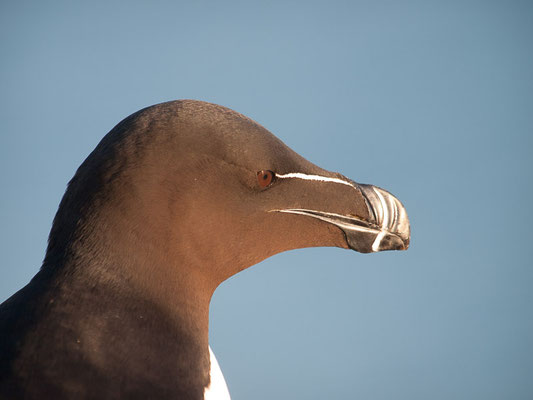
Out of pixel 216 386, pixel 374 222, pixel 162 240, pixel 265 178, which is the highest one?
pixel 265 178

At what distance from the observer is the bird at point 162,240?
2.94 m

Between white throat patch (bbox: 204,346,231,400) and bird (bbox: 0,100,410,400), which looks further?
white throat patch (bbox: 204,346,231,400)

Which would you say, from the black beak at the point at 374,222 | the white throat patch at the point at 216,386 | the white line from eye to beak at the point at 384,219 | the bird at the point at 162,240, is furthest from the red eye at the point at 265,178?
the white throat patch at the point at 216,386

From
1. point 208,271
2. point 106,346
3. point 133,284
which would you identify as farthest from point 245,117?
point 106,346

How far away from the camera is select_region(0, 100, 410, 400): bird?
9.64 feet

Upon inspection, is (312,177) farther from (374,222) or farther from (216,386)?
(216,386)

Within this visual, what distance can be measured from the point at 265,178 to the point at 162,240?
0.81 metres

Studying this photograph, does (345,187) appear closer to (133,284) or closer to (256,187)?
(256,187)

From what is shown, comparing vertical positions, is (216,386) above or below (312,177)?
below

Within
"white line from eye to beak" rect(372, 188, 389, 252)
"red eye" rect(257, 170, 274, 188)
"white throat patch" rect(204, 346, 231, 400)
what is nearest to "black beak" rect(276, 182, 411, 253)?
"white line from eye to beak" rect(372, 188, 389, 252)

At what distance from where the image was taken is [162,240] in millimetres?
3512

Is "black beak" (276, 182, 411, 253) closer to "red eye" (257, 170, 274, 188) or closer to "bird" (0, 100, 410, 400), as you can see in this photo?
"bird" (0, 100, 410, 400)

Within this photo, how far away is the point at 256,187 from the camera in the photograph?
402 centimetres

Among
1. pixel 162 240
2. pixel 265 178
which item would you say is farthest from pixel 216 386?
pixel 265 178
